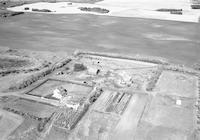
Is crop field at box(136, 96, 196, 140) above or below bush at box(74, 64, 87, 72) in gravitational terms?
below

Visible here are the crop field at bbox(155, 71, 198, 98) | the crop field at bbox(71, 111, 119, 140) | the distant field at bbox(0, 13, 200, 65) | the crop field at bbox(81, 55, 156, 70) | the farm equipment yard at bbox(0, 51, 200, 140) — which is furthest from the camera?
the distant field at bbox(0, 13, 200, 65)

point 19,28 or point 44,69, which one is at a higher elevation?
point 19,28

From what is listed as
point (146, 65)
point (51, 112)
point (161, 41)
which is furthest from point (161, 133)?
point (161, 41)

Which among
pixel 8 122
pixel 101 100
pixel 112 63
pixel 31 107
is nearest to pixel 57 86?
pixel 31 107

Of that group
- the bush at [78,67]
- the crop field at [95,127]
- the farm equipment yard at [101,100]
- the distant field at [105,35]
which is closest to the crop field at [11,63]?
the farm equipment yard at [101,100]

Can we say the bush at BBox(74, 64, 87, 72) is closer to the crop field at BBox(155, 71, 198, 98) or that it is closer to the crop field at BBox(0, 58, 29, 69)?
the crop field at BBox(0, 58, 29, 69)

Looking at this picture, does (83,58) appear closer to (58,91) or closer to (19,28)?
(58,91)

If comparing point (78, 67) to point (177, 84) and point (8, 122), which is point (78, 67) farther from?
point (177, 84)

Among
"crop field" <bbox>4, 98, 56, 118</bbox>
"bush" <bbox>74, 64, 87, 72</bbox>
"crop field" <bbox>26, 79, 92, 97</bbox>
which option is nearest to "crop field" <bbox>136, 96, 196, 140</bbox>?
"crop field" <bbox>26, 79, 92, 97</bbox>
